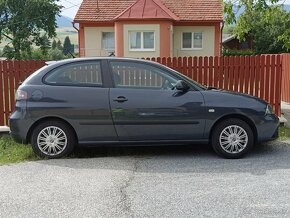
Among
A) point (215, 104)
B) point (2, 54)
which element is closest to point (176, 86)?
point (215, 104)

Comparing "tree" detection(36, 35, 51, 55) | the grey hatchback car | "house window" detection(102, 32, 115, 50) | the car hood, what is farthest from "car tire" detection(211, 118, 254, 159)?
"tree" detection(36, 35, 51, 55)

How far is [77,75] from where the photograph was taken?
6691mm

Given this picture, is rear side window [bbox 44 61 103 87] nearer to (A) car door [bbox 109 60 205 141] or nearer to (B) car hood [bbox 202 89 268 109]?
(A) car door [bbox 109 60 205 141]

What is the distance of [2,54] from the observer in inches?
1775

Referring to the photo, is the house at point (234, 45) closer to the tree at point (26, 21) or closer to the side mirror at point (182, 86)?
the tree at point (26, 21)

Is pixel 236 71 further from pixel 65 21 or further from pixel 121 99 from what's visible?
pixel 65 21

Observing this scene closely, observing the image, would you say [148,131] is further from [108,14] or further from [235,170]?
[108,14]

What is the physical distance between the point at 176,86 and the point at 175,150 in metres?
1.32

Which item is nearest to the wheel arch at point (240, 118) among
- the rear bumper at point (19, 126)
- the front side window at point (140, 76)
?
the front side window at point (140, 76)

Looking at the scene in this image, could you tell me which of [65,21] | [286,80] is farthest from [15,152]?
[65,21]

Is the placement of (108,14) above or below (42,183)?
above

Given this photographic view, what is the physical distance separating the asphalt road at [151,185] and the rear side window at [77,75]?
127cm

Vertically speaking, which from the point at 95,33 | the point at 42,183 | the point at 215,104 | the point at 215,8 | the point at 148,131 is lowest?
the point at 42,183

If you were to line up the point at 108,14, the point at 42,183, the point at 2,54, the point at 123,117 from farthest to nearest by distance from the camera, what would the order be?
the point at 2,54
the point at 108,14
the point at 123,117
the point at 42,183
